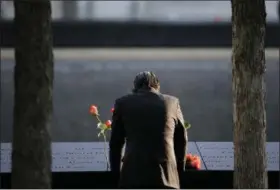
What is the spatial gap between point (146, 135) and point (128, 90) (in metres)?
7.39

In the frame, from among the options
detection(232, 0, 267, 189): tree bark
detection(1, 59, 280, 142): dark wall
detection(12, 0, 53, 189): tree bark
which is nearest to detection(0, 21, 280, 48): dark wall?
detection(1, 59, 280, 142): dark wall

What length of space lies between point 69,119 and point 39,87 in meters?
7.02

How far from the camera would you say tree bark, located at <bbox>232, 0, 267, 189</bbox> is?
2.87 metres

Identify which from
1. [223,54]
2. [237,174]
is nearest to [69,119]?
[223,54]

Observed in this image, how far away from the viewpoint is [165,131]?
2723 millimetres

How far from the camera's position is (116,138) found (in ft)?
9.16

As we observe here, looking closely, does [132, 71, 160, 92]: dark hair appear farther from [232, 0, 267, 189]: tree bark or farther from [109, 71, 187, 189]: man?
[232, 0, 267, 189]: tree bark

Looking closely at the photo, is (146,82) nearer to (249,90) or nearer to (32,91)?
(249,90)

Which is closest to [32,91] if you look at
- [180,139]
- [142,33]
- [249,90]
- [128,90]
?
[180,139]

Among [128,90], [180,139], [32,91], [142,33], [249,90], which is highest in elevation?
[32,91]

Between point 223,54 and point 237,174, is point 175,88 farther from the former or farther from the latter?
point 237,174

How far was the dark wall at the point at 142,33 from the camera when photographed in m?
8.81

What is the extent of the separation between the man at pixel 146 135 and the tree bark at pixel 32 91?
21.2 inches

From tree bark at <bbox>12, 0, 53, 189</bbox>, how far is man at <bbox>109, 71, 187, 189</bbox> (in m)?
0.54
